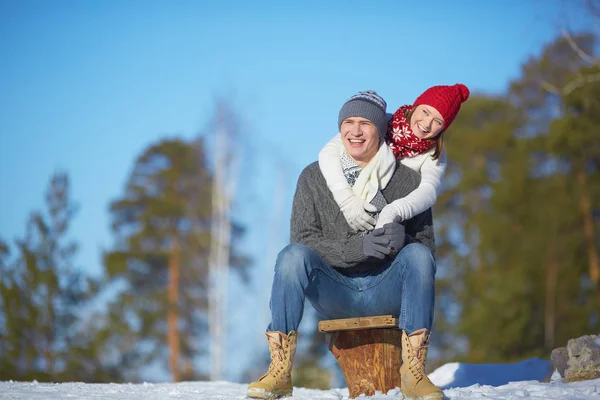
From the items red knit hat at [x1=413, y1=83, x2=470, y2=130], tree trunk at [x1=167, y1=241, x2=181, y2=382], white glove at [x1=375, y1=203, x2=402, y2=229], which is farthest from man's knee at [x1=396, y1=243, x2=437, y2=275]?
tree trunk at [x1=167, y1=241, x2=181, y2=382]

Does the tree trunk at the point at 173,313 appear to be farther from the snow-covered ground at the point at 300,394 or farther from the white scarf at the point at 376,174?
the white scarf at the point at 376,174

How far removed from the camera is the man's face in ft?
12.4

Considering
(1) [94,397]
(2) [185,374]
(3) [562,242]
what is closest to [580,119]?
(3) [562,242]

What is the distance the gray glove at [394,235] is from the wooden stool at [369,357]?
0.50 metres

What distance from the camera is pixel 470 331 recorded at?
13.9 m

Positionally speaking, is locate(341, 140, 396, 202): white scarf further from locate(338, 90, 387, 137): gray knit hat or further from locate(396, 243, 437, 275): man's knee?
locate(396, 243, 437, 275): man's knee

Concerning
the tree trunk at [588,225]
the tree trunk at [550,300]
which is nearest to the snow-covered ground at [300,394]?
the tree trunk at [550,300]

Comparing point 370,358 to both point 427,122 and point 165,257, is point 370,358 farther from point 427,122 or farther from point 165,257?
point 165,257

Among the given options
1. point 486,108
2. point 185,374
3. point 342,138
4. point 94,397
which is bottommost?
point 185,374

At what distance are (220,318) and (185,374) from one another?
2.14 m

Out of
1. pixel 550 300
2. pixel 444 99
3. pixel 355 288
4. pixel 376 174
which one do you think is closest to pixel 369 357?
pixel 355 288

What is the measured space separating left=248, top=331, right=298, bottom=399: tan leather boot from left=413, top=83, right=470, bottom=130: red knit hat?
4.64 feet

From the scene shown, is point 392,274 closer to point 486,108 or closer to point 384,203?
point 384,203

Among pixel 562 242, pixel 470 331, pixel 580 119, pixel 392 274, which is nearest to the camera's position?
pixel 392 274
